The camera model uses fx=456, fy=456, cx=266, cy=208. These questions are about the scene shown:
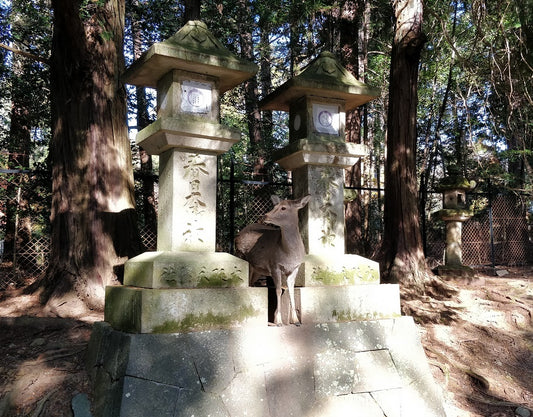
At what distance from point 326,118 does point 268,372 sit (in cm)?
258

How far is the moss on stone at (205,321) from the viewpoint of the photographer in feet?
11.4

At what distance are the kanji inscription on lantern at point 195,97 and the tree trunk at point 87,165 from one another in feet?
6.91

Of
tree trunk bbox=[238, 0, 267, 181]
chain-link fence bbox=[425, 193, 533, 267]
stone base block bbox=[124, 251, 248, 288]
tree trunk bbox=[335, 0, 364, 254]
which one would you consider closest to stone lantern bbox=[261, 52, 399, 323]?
stone base block bbox=[124, 251, 248, 288]

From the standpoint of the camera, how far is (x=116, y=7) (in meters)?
6.12

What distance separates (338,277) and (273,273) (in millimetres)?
724

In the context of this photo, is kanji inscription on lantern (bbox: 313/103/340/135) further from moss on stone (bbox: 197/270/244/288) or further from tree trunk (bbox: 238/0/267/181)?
tree trunk (bbox: 238/0/267/181)

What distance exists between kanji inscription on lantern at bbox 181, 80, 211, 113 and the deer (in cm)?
103

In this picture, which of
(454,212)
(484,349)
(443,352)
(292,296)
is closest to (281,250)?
(292,296)

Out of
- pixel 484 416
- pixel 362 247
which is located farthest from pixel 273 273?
pixel 362 247

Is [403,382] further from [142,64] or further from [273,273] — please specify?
[142,64]

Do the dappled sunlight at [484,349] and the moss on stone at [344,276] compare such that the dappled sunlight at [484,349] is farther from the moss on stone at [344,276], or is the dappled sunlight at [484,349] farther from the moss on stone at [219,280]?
the moss on stone at [219,280]

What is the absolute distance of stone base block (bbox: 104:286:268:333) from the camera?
345 cm

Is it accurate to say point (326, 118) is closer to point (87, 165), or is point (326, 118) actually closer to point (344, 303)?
point (344, 303)

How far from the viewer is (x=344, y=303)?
14.2ft
